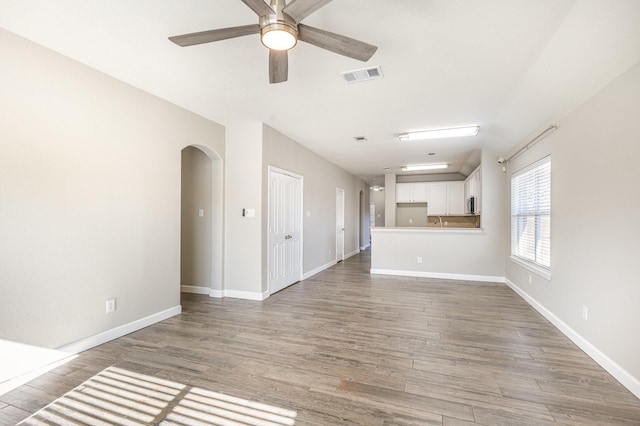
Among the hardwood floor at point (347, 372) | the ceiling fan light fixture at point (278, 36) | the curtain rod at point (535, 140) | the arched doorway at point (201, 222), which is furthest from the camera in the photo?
the arched doorway at point (201, 222)

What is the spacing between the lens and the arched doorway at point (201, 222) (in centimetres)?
466

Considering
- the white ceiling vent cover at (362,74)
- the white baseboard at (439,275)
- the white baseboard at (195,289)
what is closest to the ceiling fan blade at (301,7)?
the white ceiling vent cover at (362,74)

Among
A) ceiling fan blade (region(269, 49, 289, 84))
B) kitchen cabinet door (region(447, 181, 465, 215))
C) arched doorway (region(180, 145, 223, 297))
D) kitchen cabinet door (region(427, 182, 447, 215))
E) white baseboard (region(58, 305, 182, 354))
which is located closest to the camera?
ceiling fan blade (region(269, 49, 289, 84))

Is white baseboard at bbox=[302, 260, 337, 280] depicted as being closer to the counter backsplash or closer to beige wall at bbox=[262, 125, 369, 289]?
beige wall at bbox=[262, 125, 369, 289]

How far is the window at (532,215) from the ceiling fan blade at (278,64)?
11.5 feet

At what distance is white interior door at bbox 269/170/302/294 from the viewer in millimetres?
4879

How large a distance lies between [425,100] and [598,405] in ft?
10.2

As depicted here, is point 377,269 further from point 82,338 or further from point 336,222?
point 82,338

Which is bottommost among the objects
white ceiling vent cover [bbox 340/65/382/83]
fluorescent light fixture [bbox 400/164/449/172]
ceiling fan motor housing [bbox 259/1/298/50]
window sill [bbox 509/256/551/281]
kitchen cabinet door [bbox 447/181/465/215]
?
window sill [bbox 509/256/551/281]

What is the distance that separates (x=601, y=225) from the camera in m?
2.65

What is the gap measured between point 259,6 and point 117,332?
10.6 ft

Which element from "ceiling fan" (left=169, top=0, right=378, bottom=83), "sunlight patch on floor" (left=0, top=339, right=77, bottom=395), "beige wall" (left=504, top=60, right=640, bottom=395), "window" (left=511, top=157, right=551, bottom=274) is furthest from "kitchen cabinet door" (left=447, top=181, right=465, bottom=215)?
"sunlight patch on floor" (left=0, top=339, right=77, bottom=395)

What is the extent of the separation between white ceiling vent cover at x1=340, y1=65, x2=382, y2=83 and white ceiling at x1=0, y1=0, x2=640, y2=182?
9 centimetres

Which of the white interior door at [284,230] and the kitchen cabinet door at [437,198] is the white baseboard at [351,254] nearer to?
the kitchen cabinet door at [437,198]
